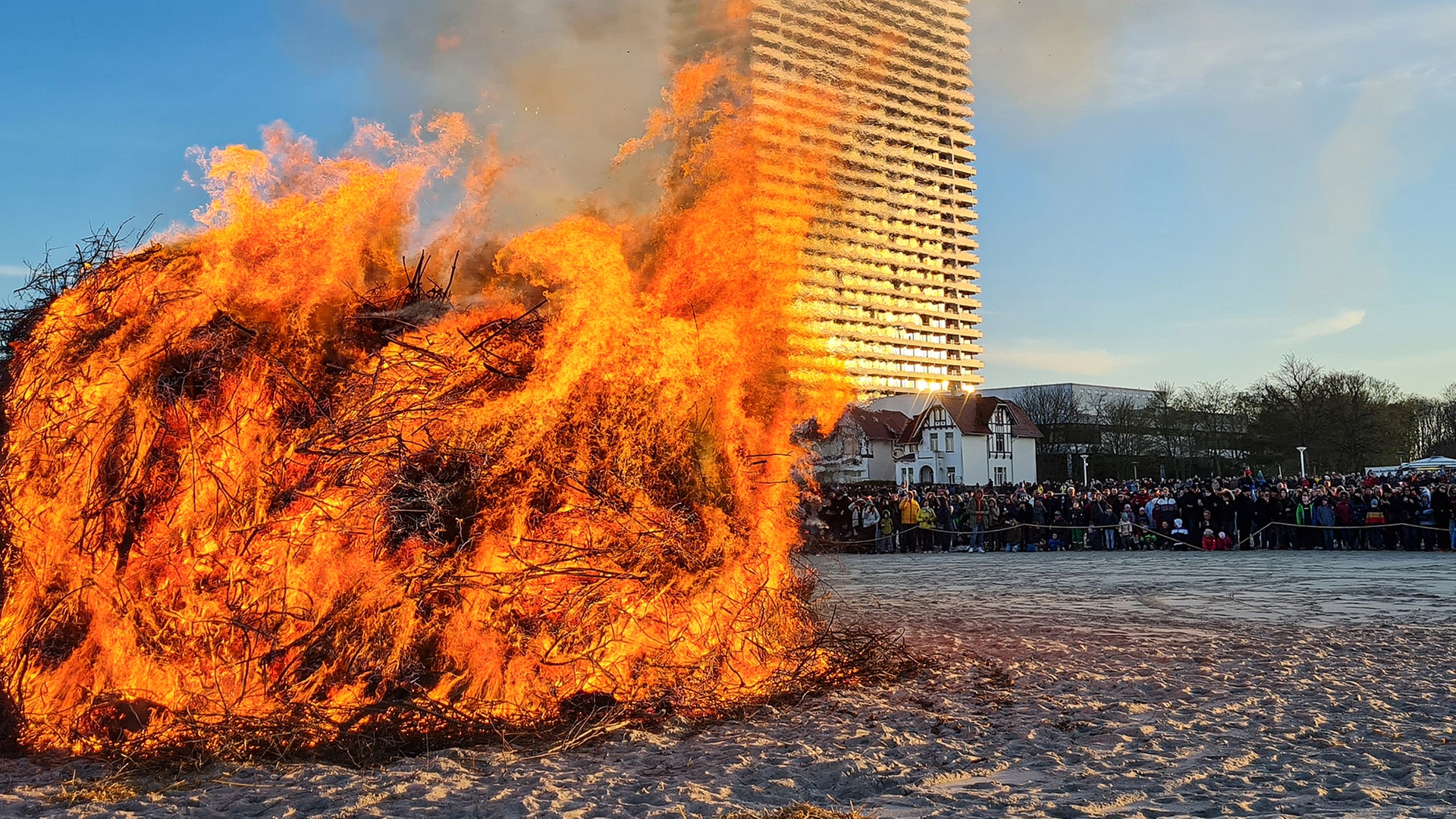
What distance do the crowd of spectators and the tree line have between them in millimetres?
34019

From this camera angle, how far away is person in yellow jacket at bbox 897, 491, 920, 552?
1069 inches

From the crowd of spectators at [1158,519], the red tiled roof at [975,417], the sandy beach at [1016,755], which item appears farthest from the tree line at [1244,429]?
the sandy beach at [1016,755]

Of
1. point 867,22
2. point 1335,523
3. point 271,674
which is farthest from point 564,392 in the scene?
point 1335,523

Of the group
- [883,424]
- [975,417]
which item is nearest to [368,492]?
[883,424]

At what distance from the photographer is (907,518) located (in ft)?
89.1

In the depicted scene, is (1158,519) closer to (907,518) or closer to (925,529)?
(925,529)

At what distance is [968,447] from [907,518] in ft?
171

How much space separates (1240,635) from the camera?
1062 centimetres

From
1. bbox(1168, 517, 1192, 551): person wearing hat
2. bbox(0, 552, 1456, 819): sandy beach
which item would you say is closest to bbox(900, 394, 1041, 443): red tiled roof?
bbox(1168, 517, 1192, 551): person wearing hat

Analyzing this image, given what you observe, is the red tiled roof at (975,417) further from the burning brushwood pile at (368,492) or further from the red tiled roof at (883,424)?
the burning brushwood pile at (368,492)

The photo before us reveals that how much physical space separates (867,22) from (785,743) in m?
8.09

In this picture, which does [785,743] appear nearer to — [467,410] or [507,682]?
[507,682]

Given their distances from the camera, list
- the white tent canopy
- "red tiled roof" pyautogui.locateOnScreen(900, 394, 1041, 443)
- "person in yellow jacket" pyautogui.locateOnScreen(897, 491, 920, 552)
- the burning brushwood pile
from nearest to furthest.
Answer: the burning brushwood pile → "person in yellow jacket" pyautogui.locateOnScreen(897, 491, 920, 552) → the white tent canopy → "red tiled roof" pyautogui.locateOnScreen(900, 394, 1041, 443)

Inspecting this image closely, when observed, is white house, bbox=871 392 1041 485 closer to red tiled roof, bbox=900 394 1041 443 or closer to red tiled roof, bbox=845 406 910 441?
red tiled roof, bbox=900 394 1041 443
